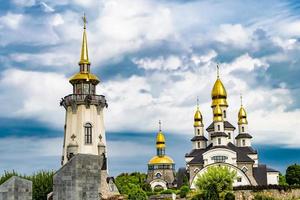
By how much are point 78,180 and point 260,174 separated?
62.4 m

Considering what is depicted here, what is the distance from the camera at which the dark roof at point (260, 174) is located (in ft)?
230

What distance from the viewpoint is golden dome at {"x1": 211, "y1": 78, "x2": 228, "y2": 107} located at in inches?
3098

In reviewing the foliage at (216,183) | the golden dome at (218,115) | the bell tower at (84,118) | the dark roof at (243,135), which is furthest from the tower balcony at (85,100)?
the dark roof at (243,135)

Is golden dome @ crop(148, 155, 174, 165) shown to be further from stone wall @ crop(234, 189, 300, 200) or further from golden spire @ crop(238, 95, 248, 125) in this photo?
stone wall @ crop(234, 189, 300, 200)

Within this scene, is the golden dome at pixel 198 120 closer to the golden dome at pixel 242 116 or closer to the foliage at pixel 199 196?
the golden dome at pixel 242 116

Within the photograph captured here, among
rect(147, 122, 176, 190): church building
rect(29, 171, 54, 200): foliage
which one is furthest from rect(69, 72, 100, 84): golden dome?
rect(147, 122, 176, 190): church building

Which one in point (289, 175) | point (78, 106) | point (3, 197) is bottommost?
point (3, 197)

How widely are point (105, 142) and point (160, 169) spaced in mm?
34347

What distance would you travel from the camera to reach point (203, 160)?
71.2 metres

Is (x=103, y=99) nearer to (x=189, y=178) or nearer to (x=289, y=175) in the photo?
(x=189, y=178)

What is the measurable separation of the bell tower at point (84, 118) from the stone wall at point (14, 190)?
36.9m

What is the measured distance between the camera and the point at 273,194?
4972 cm

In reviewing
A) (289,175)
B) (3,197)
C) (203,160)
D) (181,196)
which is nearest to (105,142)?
(181,196)

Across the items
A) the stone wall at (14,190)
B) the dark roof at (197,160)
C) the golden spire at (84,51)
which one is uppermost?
the golden spire at (84,51)
